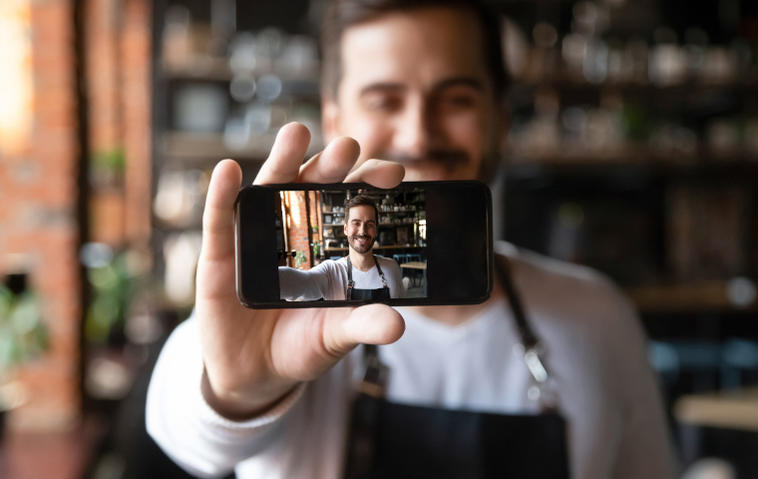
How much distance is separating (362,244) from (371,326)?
49 mm

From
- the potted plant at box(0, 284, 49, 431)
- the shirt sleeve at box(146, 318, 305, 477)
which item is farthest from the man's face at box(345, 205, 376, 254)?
the potted plant at box(0, 284, 49, 431)

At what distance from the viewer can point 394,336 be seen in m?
0.30

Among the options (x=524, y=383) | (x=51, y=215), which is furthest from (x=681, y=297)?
(x=51, y=215)

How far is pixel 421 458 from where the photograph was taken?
609 mm

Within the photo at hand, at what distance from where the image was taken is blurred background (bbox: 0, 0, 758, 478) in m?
2.22

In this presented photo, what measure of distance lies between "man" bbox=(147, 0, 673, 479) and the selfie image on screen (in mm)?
11

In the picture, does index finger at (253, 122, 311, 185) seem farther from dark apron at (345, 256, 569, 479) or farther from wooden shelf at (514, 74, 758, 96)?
wooden shelf at (514, 74, 758, 96)

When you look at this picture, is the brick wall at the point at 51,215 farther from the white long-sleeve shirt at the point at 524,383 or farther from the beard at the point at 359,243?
the beard at the point at 359,243

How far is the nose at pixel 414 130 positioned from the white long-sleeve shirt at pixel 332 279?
0.34 ft

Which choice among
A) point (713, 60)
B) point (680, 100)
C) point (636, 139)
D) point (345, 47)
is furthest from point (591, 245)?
point (345, 47)

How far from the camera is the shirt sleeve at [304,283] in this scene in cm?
29

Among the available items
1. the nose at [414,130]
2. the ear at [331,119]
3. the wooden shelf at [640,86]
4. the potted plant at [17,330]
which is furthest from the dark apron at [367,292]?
the wooden shelf at [640,86]

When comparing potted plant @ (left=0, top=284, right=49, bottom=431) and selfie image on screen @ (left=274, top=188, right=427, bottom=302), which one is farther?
potted plant @ (left=0, top=284, right=49, bottom=431)

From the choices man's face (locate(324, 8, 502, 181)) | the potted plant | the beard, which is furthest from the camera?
the potted plant
